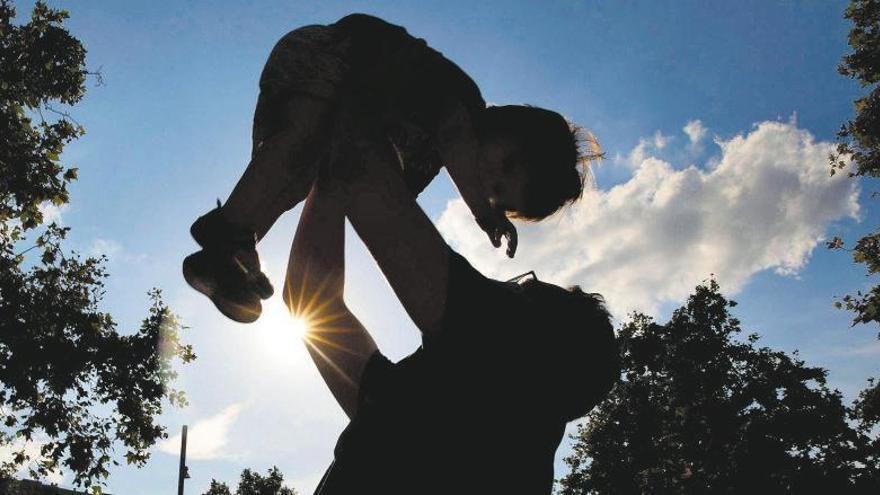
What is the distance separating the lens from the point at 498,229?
67.1 inches

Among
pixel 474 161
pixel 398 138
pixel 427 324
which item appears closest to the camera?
pixel 427 324

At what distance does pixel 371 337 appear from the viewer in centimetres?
175

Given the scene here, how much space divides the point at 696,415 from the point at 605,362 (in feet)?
104

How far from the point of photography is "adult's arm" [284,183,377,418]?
5.63 ft

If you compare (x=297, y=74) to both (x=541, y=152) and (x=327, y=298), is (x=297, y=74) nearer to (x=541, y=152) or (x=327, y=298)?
(x=327, y=298)

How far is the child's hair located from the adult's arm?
683mm

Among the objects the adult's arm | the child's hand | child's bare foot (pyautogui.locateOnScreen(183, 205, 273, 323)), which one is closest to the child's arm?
the child's hand

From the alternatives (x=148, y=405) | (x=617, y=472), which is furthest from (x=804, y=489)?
(x=148, y=405)

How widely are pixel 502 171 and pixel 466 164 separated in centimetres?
38

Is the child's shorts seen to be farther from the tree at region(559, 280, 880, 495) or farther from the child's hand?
the tree at region(559, 280, 880, 495)

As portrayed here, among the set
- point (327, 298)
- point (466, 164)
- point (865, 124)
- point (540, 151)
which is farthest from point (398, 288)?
point (865, 124)

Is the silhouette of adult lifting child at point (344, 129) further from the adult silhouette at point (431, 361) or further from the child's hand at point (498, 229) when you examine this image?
the adult silhouette at point (431, 361)

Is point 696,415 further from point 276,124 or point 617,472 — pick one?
point 276,124

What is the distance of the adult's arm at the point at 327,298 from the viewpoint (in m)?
1.72
